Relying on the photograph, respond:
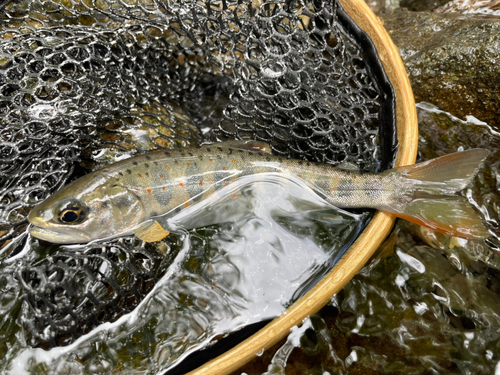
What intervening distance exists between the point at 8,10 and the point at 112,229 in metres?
1.84

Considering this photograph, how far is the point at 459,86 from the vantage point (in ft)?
9.95

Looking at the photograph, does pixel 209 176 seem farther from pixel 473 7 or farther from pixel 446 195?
pixel 473 7

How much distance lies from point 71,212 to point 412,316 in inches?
93.5

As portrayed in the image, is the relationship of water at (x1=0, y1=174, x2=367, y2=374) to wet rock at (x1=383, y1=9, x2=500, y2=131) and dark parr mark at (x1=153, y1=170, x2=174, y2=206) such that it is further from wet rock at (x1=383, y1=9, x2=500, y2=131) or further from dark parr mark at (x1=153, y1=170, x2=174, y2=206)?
wet rock at (x1=383, y1=9, x2=500, y2=131)

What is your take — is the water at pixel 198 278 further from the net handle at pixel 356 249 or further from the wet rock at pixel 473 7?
the wet rock at pixel 473 7

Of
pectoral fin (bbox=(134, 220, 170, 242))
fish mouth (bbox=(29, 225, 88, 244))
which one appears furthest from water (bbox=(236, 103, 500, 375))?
fish mouth (bbox=(29, 225, 88, 244))

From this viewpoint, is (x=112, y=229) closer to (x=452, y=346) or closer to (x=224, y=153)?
(x=224, y=153)

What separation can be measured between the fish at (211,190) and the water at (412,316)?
0.52 meters

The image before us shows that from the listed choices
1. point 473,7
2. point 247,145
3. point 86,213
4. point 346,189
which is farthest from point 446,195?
point 473,7

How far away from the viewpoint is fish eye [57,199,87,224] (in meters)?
2.03

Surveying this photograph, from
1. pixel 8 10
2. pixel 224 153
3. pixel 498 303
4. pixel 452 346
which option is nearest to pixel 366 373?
pixel 452 346

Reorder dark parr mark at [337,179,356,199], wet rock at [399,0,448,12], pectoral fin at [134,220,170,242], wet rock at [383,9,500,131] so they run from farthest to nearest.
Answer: wet rock at [399,0,448,12], wet rock at [383,9,500,131], dark parr mark at [337,179,356,199], pectoral fin at [134,220,170,242]

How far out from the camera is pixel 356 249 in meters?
2.03

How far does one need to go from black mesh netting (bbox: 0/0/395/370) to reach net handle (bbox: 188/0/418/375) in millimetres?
102
